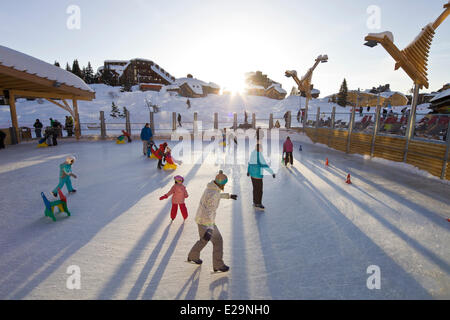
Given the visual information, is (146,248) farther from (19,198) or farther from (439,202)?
(439,202)

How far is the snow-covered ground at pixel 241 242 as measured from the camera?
2.95 m

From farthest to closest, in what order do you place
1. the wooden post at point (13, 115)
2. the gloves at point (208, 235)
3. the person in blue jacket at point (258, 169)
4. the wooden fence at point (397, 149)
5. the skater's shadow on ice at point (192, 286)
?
the wooden post at point (13, 115) < the wooden fence at point (397, 149) < the person in blue jacket at point (258, 169) < the gloves at point (208, 235) < the skater's shadow on ice at point (192, 286)

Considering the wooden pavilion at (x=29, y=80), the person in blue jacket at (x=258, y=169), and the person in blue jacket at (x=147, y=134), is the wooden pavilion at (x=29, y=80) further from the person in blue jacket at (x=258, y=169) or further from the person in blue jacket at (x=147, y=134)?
the person in blue jacket at (x=258, y=169)

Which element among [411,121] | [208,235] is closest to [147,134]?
[208,235]

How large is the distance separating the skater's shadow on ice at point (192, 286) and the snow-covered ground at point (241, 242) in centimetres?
2

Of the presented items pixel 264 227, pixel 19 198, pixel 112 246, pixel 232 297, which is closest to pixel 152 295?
pixel 232 297

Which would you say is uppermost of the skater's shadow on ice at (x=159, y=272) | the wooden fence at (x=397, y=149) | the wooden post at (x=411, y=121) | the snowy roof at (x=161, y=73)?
the snowy roof at (x=161, y=73)

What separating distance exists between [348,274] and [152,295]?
276cm

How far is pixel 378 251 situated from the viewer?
381 cm

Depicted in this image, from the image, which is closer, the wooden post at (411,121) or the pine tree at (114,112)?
the wooden post at (411,121)

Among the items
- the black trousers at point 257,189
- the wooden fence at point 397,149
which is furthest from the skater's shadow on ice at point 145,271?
the wooden fence at point 397,149

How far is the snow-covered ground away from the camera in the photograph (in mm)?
2945

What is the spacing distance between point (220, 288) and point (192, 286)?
377 millimetres
